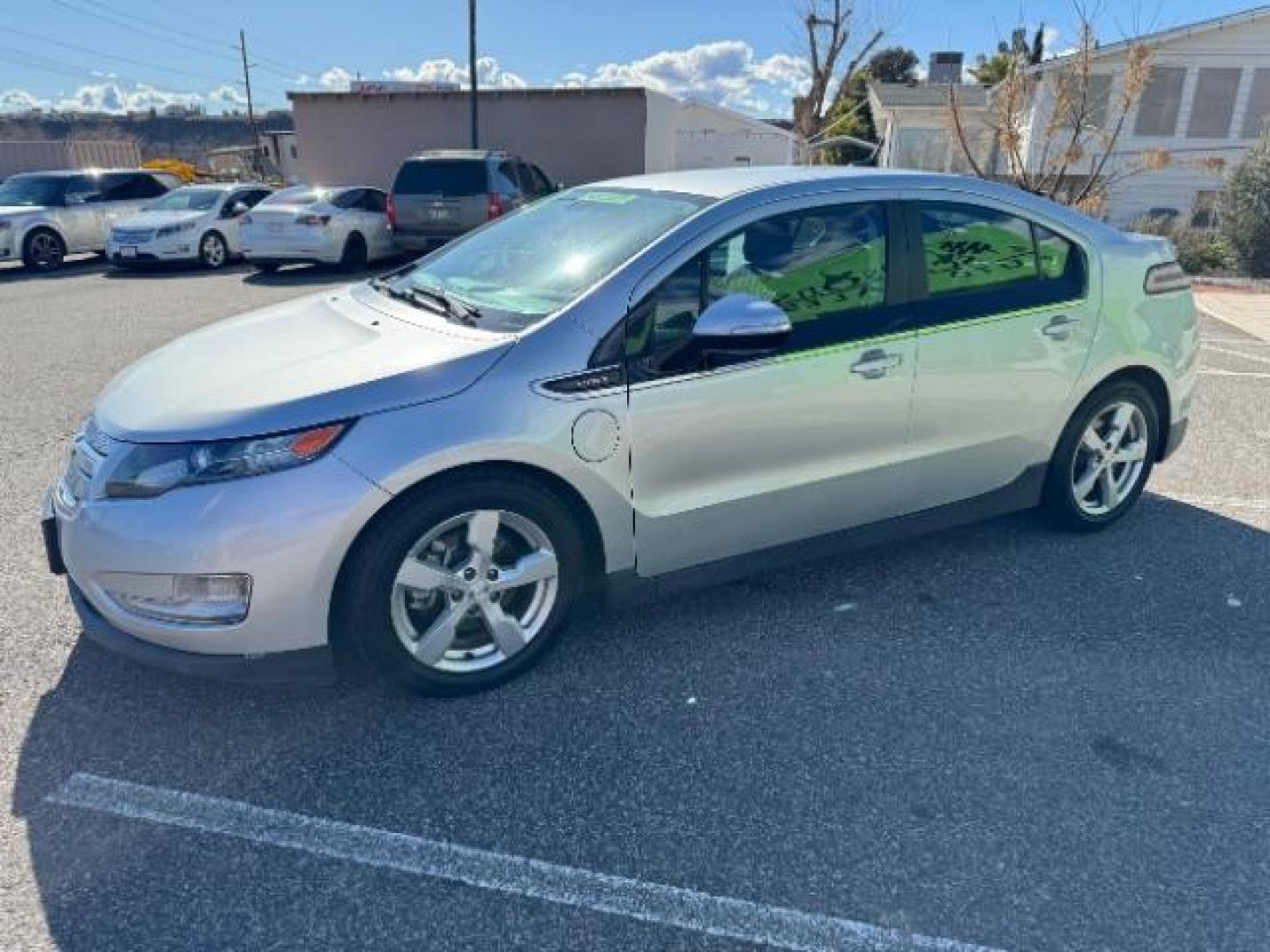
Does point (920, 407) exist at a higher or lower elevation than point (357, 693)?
higher

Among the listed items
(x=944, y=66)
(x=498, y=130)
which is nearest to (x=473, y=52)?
(x=498, y=130)

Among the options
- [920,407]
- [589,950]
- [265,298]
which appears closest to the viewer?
[589,950]

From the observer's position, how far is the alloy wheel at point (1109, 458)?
4047mm

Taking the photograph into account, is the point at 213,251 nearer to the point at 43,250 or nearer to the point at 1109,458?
the point at 43,250

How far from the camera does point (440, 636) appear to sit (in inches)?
111

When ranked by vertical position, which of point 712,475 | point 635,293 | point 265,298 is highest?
point 635,293

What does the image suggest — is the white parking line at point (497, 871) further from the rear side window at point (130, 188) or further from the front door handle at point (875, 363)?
the rear side window at point (130, 188)

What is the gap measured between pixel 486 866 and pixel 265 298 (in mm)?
10648

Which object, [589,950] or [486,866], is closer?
[589,950]

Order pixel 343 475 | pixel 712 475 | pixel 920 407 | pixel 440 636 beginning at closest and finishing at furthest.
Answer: pixel 343 475 < pixel 440 636 < pixel 712 475 < pixel 920 407

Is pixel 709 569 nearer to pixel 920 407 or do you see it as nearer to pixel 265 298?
pixel 920 407

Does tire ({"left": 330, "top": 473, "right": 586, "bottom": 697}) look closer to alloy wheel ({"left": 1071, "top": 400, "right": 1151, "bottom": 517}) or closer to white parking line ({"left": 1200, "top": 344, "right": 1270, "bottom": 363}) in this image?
alloy wheel ({"left": 1071, "top": 400, "right": 1151, "bottom": 517})

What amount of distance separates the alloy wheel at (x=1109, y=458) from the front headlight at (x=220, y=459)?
325 centimetres

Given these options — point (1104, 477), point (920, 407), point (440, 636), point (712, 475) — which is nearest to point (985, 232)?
point (920, 407)
